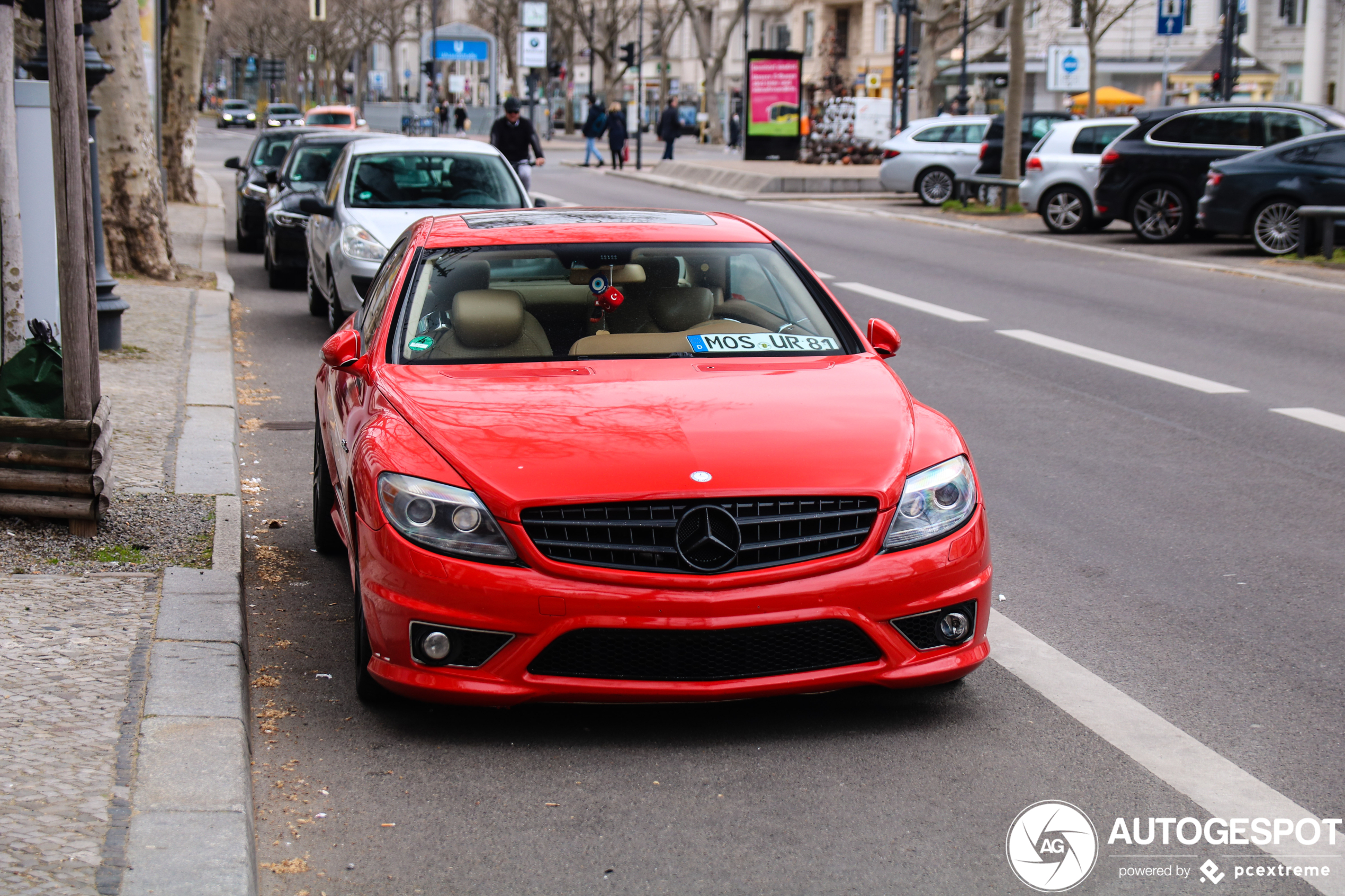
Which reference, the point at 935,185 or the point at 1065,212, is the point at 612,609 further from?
the point at 935,185

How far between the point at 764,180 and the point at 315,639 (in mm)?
30292

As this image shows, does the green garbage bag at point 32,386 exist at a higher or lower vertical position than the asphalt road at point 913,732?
higher

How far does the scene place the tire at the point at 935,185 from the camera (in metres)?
30.9

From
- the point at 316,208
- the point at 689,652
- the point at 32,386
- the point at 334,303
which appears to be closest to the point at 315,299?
the point at 316,208

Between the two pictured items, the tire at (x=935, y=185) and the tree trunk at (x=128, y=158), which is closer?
the tree trunk at (x=128, y=158)

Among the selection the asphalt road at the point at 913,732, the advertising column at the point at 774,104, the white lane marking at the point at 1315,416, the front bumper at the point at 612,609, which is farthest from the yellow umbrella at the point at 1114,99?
the front bumper at the point at 612,609

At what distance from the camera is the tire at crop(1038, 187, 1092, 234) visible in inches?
949

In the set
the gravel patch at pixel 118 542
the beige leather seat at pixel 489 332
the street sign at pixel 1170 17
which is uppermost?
the street sign at pixel 1170 17

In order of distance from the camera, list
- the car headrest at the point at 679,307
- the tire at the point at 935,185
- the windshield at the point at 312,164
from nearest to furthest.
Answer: the car headrest at the point at 679,307
the windshield at the point at 312,164
the tire at the point at 935,185

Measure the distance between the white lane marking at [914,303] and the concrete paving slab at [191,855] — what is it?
11.4m

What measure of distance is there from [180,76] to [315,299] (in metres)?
15.0

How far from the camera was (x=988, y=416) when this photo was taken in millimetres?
9742

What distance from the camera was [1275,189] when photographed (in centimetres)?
1914

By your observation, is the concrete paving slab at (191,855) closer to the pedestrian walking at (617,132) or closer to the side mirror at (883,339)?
the side mirror at (883,339)
